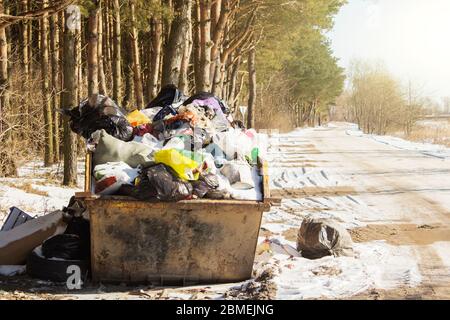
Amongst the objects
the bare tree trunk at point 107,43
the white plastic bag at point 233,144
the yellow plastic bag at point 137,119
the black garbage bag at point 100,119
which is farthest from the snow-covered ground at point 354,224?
the bare tree trunk at point 107,43

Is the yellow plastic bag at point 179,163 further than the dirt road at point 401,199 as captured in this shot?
No

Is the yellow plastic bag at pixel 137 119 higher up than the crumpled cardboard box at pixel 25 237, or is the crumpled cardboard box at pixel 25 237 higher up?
the yellow plastic bag at pixel 137 119

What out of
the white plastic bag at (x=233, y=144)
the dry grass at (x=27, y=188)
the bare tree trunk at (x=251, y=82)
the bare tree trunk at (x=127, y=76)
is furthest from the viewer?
the bare tree trunk at (x=251, y=82)

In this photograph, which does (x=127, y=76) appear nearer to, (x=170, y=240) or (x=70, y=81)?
(x=70, y=81)

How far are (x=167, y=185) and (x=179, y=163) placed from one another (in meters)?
0.29

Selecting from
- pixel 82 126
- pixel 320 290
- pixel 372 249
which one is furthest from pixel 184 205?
pixel 372 249

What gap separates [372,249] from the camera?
6.88 meters

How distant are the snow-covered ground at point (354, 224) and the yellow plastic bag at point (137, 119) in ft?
6.42

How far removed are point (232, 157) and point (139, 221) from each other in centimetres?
123

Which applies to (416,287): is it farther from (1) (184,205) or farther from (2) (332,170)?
(2) (332,170)

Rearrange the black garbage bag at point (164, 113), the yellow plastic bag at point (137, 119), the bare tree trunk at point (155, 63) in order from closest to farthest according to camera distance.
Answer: the yellow plastic bag at point (137, 119) < the black garbage bag at point (164, 113) < the bare tree trunk at point (155, 63)

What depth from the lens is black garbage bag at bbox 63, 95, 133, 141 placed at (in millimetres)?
6134

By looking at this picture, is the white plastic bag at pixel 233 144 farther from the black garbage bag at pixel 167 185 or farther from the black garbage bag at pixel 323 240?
the black garbage bag at pixel 323 240

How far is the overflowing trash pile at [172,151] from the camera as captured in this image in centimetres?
510
